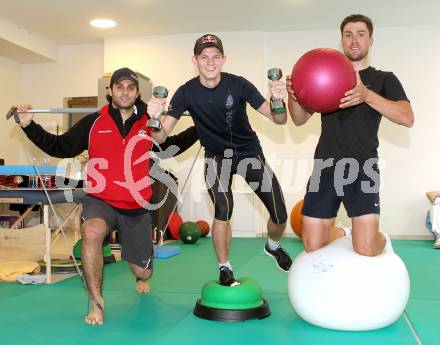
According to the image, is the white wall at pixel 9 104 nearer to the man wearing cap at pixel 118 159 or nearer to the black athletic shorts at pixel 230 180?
the man wearing cap at pixel 118 159

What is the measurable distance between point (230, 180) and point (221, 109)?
0.50 m

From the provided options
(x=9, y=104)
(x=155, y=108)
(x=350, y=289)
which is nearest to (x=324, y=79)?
(x=155, y=108)

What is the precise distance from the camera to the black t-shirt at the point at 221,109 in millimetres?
3408

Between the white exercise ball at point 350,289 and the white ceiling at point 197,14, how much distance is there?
15.0 feet

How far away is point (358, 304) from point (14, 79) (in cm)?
778

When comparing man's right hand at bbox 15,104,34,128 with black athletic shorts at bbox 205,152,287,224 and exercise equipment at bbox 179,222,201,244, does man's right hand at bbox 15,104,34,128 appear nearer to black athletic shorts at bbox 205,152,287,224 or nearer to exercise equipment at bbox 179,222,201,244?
black athletic shorts at bbox 205,152,287,224

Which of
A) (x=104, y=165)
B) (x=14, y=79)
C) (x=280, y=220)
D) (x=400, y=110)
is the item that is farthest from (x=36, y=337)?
(x=14, y=79)

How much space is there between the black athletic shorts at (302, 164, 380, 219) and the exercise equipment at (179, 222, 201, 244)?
405cm

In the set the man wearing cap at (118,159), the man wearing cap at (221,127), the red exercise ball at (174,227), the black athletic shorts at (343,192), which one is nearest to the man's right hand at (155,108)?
the man wearing cap at (221,127)

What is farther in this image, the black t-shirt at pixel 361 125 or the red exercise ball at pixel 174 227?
the red exercise ball at pixel 174 227

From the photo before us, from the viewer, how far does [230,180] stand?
11.7 ft

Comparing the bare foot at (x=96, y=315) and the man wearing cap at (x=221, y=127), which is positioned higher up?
the man wearing cap at (x=221, y=127)

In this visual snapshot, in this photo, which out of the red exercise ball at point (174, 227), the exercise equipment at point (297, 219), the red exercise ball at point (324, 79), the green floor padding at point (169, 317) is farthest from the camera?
the red exercise ball at point (174, 227)

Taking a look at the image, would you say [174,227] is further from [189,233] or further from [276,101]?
[276,101]
